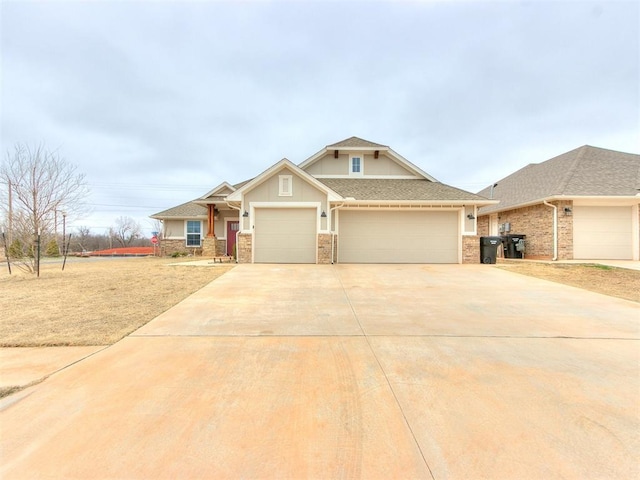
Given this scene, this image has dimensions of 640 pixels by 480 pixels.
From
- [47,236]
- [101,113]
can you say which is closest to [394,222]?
[47,236]

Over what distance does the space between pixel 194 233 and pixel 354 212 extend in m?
12.6

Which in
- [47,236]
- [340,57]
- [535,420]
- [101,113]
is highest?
[340,57]

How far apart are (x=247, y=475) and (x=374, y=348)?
92.1 inches

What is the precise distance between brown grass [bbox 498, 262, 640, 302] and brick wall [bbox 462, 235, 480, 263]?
172 cm

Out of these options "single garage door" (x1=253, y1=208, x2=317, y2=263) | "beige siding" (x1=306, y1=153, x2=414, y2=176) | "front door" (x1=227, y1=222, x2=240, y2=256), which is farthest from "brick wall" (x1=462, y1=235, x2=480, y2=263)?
"front door" (x1=227, y1=222, x2=240, y2=256)

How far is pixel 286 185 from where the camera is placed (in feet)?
42.1

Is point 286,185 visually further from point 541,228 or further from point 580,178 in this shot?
point 580,178

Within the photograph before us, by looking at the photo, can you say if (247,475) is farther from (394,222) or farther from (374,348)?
(394,222)

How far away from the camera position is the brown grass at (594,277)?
7.66m

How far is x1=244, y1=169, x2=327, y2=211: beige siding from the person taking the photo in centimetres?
1283

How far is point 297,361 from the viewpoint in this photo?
3412mm

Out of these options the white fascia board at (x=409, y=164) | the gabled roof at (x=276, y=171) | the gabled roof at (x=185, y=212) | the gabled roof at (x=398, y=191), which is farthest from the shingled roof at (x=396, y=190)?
the gabled roof at (x=185, y=212)

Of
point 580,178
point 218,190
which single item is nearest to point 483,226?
point 580,178

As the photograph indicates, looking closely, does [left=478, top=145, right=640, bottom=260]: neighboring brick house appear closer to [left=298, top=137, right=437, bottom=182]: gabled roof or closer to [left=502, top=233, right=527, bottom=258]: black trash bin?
[left=502, top=233, right=527, bottom=258]: black trash bin
